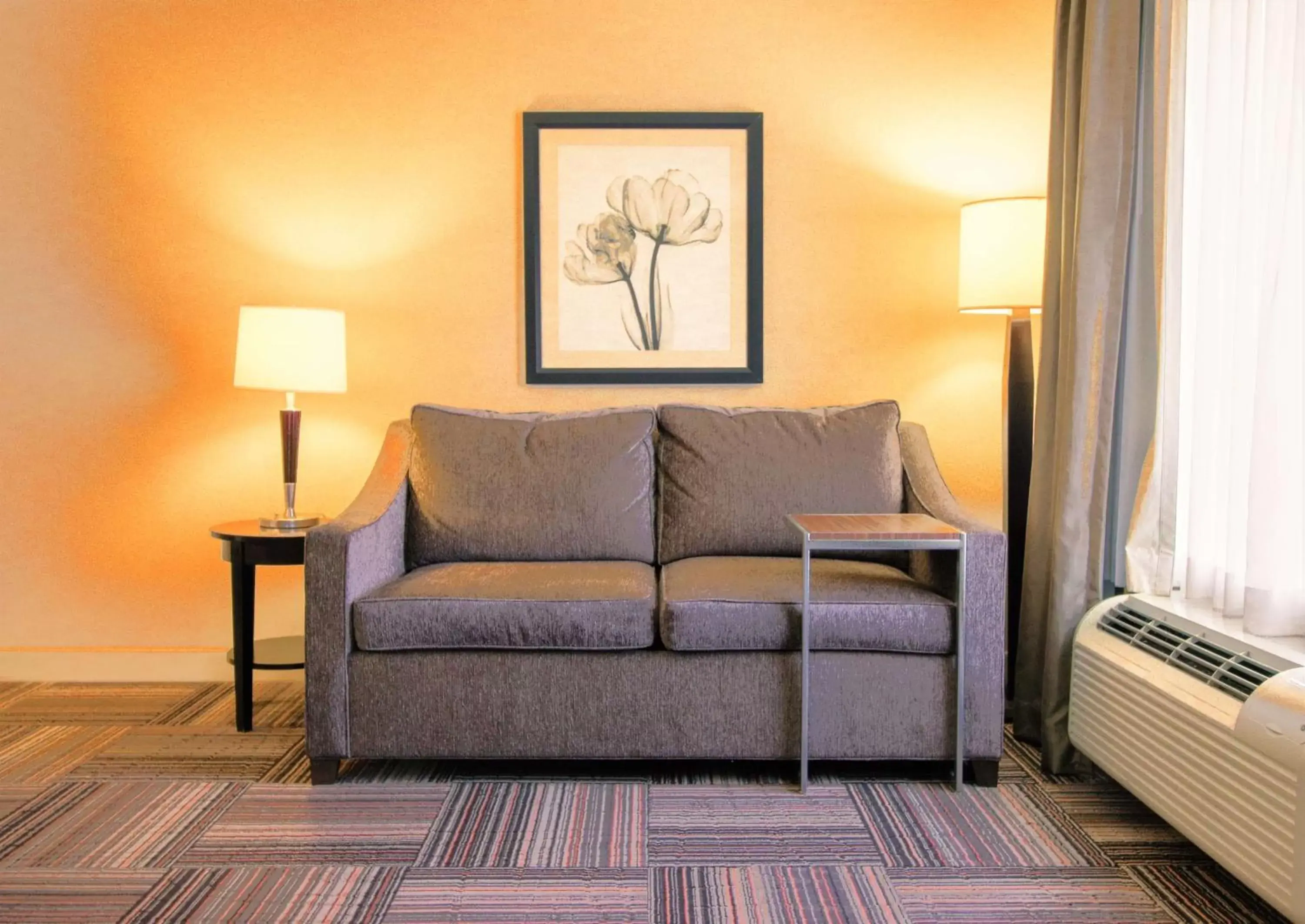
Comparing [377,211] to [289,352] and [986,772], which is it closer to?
[289,352]

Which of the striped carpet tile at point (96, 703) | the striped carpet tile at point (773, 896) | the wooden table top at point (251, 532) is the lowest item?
the striped carpet tile at point (96, 703)

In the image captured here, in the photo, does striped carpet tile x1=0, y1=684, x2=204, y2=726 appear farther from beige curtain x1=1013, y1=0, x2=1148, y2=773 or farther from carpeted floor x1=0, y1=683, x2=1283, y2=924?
beige curtain x1=1013, y1=0, x2=1148, y2=773

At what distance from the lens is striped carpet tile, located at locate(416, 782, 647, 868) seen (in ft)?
6.68

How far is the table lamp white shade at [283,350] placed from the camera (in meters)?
2.91

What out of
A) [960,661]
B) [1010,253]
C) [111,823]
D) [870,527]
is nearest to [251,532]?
[111,823]

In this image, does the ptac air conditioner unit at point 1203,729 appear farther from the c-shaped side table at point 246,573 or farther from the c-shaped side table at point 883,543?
the c-shaped side table at point 246,573

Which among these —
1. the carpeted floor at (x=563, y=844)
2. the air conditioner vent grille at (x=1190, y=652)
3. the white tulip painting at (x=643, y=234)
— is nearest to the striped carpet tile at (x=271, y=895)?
the carpeted floor at (x=563, y=844)

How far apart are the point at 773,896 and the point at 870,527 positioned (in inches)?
32.7

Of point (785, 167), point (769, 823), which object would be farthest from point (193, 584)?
point (785, 167)

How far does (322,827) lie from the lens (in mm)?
2186

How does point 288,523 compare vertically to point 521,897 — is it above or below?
above

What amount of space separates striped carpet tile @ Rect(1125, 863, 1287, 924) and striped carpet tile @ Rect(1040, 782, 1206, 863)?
0.14 ft

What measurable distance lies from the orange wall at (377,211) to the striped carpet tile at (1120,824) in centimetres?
118

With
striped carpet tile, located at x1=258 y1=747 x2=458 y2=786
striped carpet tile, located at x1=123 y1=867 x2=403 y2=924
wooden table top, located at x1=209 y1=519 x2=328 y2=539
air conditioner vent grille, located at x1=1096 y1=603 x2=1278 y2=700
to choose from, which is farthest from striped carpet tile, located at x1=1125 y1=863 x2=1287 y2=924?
wooden table top, located at x1=209 y1=519 x2=328 y2=539
